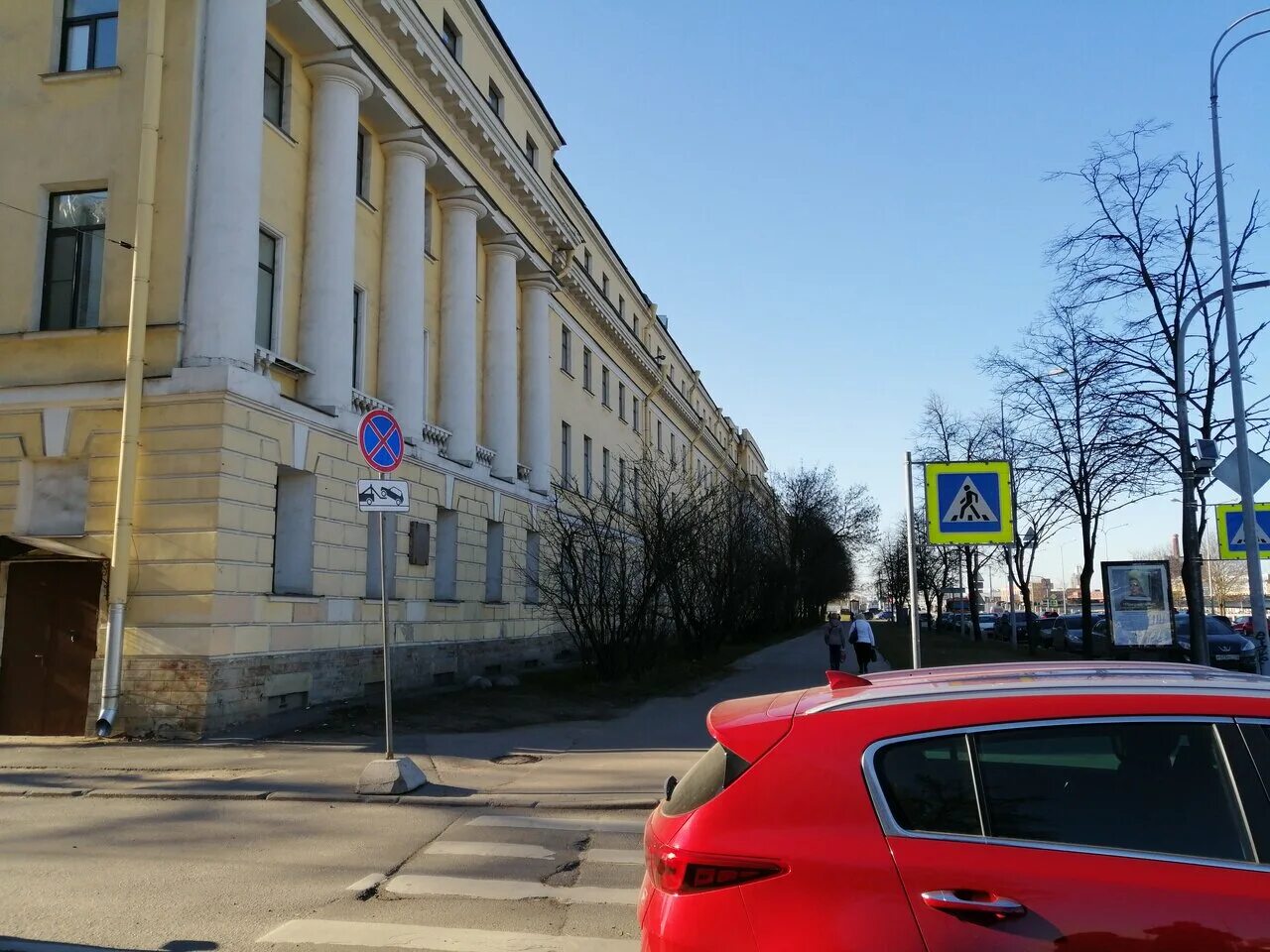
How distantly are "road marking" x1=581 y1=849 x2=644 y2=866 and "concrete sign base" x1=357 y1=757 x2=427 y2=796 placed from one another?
2.71 metres

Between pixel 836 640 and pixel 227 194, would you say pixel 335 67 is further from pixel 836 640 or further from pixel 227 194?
pixel 836 640

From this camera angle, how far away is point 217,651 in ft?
42.0

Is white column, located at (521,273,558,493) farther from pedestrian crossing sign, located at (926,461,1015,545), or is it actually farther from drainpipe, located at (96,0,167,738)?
pedestrian crossing sign, located at (926,461,1015,545)

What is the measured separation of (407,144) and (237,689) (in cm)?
1185

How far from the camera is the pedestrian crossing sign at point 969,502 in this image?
1089cm

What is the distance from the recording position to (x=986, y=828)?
2676mm

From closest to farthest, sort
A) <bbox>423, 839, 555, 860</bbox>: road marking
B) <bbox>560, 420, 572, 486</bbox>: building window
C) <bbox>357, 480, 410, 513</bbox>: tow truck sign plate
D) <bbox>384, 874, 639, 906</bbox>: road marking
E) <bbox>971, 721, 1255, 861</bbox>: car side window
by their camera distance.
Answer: <bbox>971, 721, 1255, 861</bbox>: car side window
<bbox>384, 874, 639, 906</bbox>: road marking
<bbox>423, 839, 555, 860</bbox>: road marking
<bbox>357, 480, 410, 513</bbox>: tow truck sign plate
<bbox>560, 420, 572, 486</bbox>: building window

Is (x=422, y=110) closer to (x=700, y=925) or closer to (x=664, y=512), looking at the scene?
(x=664, y=512)

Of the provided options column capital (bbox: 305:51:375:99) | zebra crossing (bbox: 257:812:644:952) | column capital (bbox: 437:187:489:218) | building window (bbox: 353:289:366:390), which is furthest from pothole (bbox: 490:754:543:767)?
column capital (bbox: 437:187:489:218)

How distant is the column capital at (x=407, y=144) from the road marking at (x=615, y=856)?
1657 centimetres

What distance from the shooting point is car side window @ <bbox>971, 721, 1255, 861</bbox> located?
2.63 metres

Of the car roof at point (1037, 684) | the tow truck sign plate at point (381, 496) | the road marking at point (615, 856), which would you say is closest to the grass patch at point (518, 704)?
the tow truck sign plate at point (381, 496)

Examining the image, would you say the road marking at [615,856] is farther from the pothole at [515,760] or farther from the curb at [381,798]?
the pothole at [515,760]

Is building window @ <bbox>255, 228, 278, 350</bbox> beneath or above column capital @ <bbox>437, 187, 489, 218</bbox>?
beneath
